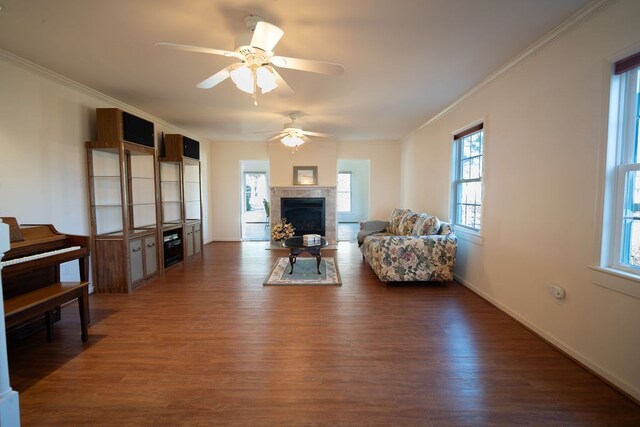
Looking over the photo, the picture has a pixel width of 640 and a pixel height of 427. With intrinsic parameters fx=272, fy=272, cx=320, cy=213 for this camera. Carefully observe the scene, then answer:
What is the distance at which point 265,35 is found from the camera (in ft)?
5.84

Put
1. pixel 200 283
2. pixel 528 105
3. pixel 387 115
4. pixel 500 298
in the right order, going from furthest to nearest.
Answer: pixel 387 115 < pixel 200 283 < pixel 500 298 < pixel 528 105

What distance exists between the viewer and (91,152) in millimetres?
3443

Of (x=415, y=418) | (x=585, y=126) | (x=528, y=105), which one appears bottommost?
(x=415, y=418)

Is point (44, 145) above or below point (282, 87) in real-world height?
below

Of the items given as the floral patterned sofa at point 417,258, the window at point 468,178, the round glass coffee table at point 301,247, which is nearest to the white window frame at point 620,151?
the window at point 468,178

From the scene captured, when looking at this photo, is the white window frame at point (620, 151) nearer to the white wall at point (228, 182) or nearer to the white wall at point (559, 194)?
the white wall at point (559, 194)

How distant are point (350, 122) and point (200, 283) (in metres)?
3.76

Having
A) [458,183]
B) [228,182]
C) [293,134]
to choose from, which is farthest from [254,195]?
[458,183]

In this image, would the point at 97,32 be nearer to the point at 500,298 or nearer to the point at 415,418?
the point at 415,418

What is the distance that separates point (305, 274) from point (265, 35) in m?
3.22

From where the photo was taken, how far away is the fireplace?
6.75 meters

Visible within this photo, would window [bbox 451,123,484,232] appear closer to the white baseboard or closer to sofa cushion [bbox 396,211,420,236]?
sofa cushion [bbox 396,211,420,236]

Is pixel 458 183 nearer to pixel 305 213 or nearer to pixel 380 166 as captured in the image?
pixel 380 166

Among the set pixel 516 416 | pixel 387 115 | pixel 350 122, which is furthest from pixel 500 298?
pixel 350 122
